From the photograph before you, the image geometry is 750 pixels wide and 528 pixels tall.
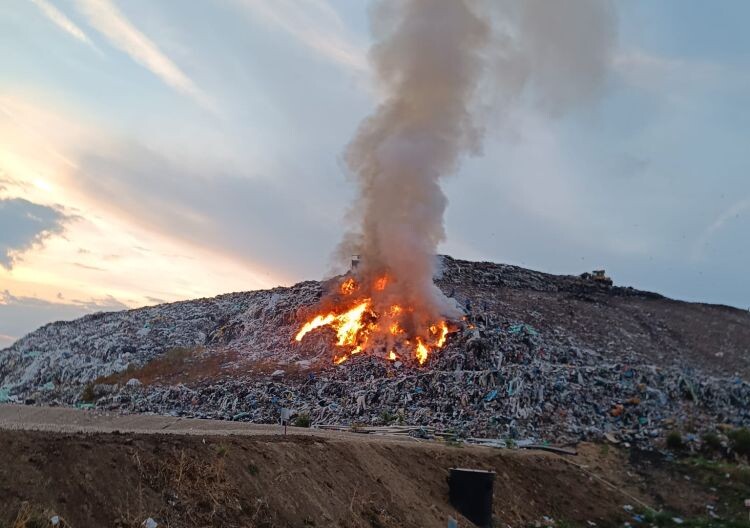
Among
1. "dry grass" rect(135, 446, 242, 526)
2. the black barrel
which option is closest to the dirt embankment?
"dry grass" rect(135, 446, 242, 526)

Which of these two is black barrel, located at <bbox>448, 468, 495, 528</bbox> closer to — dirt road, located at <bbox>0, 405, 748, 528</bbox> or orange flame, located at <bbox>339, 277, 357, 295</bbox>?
dirt road, located at <bbox>0, 405, 748, 528</bbox>

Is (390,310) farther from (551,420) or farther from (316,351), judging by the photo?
(551,420)

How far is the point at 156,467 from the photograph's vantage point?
7.64 metres

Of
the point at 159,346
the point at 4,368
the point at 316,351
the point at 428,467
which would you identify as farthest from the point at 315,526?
the point at 4,368

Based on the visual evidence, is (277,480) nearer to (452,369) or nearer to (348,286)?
(452,369)

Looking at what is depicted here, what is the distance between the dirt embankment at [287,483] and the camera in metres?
6.61

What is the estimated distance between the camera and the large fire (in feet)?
83.6

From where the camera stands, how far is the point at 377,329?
26828 mm

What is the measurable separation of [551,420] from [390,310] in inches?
382

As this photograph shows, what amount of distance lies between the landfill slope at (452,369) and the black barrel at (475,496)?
610 centimetres

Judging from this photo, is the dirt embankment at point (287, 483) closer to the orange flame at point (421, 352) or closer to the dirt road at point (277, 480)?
the dirt road at point (277, 480)

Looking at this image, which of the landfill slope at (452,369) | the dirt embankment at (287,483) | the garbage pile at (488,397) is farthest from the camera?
the landfill slope at (452,369)

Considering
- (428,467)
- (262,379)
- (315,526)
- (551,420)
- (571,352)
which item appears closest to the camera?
(315,526)

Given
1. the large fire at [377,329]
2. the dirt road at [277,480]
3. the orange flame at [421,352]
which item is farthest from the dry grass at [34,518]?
the orange flame at [421,352]
